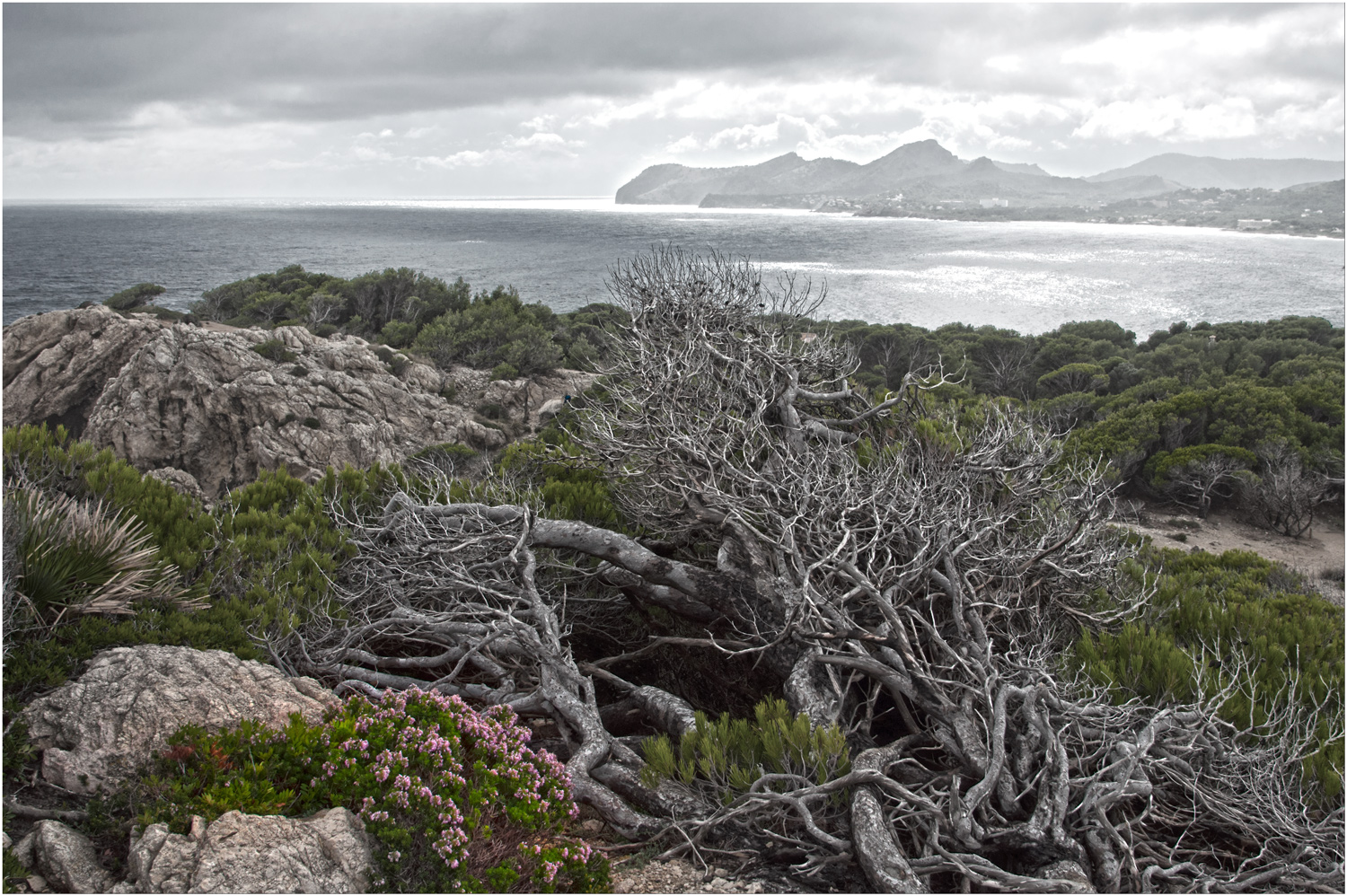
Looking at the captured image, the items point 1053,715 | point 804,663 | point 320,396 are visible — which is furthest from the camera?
point 320,396

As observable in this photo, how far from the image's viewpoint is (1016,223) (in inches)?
6476

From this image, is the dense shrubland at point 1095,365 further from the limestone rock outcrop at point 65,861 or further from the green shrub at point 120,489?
the limestone rock outcrop at point 65,861

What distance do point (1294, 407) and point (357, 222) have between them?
521ft

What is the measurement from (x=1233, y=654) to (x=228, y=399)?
23.5 m

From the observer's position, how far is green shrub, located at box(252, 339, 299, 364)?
23.6 m

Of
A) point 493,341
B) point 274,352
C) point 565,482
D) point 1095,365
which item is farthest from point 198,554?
point 1095,365

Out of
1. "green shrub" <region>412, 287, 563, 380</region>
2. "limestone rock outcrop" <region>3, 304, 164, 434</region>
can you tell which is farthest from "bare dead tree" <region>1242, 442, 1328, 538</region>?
"limestone rock outcrop" <region>3, 304, 164, 434</region>

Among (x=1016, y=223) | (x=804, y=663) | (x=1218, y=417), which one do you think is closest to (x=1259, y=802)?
(x=804, y=663)

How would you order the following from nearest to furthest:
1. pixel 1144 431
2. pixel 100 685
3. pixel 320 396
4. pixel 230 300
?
pixel 100 685, pixel 1144 431, pixel 320 396, pixel 230 300

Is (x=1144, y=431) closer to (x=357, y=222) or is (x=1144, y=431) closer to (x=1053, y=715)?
(x=1053, y=715)

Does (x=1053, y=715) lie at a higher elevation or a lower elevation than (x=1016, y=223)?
lower

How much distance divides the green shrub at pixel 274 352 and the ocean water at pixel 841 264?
1290 cm

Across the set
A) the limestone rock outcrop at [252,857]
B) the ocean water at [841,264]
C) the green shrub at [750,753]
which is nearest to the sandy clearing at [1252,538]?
the green shrub at [750,753]

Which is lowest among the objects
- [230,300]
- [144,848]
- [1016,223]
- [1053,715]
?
[1053,715]
